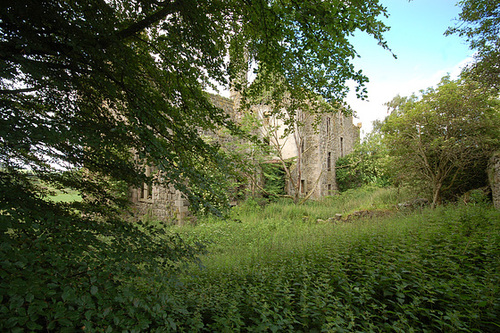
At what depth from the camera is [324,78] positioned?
341 centimetres

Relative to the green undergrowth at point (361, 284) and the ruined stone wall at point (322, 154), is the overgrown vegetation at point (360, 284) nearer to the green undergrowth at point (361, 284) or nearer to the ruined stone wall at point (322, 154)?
the green undergrowth at point (361, 284)

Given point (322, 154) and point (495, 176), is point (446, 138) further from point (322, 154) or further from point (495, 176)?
point (322, 154)

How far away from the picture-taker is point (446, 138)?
793 cm

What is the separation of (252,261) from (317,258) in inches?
48.6

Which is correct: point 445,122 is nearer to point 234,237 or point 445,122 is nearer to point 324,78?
point 324,78

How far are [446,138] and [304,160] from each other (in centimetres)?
927

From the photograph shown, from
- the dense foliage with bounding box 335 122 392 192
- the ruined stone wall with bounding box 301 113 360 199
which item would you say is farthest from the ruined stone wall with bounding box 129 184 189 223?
the dense foliage with bounding box 335 122 392 192

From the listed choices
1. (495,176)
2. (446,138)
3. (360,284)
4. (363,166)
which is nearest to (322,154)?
(363,166)

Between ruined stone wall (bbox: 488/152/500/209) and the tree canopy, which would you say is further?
ruined stone wall (bbox: 488/152/500/209)

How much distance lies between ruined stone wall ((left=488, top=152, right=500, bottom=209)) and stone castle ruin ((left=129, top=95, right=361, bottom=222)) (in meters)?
5.87

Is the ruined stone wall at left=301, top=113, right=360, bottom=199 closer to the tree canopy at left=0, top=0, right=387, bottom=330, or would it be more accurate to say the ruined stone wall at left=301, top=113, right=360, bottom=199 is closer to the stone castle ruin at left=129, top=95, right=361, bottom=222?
the stone castle ruin at left=129, top=95, right=361, bottom=222

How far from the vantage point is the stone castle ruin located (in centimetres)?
1066

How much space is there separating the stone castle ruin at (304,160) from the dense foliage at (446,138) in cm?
364

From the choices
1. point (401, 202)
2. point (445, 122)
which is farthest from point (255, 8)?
point (401, 202)
